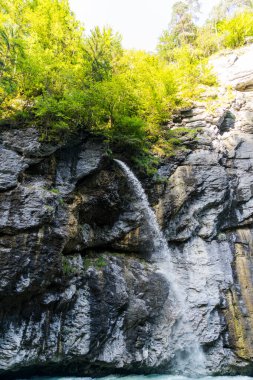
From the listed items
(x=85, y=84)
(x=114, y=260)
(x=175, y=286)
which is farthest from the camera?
(x=85, y=84)

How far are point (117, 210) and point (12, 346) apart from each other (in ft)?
16.2

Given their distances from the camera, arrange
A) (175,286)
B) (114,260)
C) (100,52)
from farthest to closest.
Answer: (100,52) < (175,286) < (114,260)

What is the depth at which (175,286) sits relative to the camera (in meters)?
9.33

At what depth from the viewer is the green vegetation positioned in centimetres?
903

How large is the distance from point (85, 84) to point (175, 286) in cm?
796

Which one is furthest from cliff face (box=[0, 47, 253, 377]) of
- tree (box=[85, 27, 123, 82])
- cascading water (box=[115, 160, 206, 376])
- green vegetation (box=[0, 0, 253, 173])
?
tree (box=[85, 27, 123, 82])

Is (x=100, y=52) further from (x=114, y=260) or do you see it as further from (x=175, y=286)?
(x=175, y=286)

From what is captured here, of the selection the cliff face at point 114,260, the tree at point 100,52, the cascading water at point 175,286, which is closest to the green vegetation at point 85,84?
the tree at point 100,52

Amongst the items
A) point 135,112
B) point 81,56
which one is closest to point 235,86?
point 135,112

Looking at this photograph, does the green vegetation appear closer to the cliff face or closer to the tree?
the tree

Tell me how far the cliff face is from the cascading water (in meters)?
0.11

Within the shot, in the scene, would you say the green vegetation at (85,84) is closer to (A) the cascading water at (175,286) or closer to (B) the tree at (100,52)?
(B) the tree at (100,52)

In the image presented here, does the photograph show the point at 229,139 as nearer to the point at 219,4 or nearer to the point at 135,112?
the point at 135,112

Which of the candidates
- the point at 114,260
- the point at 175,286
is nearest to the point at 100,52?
the point at 114,260
